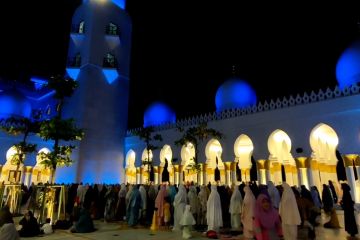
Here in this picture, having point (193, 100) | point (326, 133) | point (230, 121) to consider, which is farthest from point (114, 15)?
point (326, 133)

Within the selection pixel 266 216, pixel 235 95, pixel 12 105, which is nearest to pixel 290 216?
pixel 266 216

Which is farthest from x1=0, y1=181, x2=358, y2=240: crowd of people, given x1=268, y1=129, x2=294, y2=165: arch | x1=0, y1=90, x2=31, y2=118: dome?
x1=0, y1=90, x2=31, y2=118: dome

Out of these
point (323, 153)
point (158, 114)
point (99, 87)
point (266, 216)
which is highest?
point (99, 87)

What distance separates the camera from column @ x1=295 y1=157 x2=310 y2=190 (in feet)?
37.0

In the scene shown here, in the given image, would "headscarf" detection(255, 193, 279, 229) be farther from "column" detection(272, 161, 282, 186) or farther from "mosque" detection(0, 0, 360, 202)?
"column" detection(272, 161, 282, 186)

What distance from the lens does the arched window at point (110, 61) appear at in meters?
18.3

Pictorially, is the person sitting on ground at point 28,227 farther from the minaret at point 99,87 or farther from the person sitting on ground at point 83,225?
the minaret at point 99,87

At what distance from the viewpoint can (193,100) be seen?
2481 centimetres

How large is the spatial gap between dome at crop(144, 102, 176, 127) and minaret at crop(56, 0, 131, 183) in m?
1.68

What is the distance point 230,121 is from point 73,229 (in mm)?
9160

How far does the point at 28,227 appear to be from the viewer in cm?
620

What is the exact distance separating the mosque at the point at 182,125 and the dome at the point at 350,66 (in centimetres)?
4

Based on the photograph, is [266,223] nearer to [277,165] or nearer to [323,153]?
[277,165]

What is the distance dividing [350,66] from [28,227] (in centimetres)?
1304
